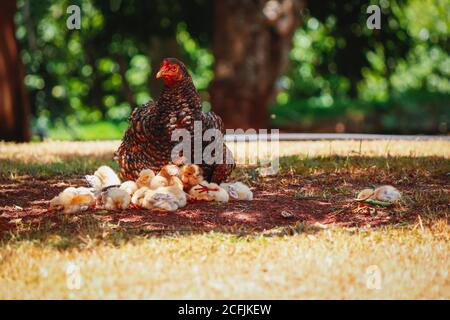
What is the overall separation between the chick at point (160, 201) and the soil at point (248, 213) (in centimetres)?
5

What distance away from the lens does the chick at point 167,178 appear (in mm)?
5359

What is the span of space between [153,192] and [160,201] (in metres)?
0.12

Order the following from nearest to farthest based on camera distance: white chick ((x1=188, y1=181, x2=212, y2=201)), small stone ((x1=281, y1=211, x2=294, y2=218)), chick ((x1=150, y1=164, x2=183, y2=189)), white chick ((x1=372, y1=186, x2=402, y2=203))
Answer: small stone ((x1=281, y1=211, x2=294, y2=218)), white chick ((x1=372, y1=186, x2=402, y2=203)), chick ((x1=150, y1=164, x2=183, y2=189)), white chick ((x1=188, y1=181, x2=212, y2=201))

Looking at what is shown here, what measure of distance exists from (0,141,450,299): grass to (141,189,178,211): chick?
395 millimetres

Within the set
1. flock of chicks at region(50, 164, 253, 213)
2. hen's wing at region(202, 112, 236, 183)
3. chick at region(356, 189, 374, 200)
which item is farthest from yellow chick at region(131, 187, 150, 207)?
chick at region(356, 189, 374, 200)

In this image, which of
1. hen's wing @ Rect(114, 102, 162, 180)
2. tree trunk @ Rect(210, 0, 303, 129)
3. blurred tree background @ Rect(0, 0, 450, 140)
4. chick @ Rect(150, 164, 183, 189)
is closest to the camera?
chick @ Rect(150, 164, 183, 189)

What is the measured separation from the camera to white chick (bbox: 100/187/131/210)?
521 centimetres

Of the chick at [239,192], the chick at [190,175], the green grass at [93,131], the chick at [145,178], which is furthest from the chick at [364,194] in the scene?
the green grass at [93,131]

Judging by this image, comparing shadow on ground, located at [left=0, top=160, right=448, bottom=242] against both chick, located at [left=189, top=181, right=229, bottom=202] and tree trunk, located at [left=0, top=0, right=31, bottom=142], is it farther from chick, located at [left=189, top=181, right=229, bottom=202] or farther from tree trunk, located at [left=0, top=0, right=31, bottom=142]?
tree trunk, located at [left=0, top=0, right=31, bottom=142]

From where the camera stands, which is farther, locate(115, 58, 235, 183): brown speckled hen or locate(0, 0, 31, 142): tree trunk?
locate(0, 0, 31, 142): tree trunk

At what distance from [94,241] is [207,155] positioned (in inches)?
68.6

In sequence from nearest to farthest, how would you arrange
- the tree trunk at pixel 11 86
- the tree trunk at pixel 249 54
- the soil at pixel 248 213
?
the soil at pixel 248 213
the tree trunk at pixel 11 86
the tree trunk at pixel 249 54

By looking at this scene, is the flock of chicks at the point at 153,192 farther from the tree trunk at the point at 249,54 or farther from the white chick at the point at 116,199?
the tree trunk at the point at 249,54
